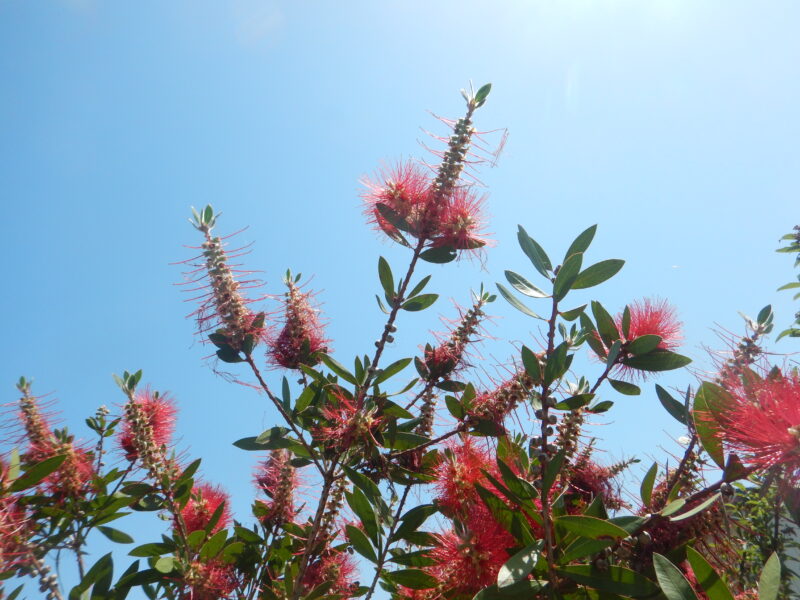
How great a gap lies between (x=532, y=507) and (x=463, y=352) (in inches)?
33.0

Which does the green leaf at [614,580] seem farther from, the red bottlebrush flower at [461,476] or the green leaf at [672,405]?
the green leaf at [672,405]

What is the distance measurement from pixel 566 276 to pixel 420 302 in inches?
30.1

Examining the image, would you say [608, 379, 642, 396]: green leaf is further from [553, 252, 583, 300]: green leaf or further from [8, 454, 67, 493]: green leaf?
[8, 454, 67, 493]: green leaf

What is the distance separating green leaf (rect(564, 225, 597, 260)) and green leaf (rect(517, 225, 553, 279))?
70mm

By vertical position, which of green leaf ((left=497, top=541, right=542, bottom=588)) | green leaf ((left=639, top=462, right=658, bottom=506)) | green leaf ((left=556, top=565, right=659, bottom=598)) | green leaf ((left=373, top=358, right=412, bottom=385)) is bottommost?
green leaf ((left=556, top=565, right=659, bottom=598))

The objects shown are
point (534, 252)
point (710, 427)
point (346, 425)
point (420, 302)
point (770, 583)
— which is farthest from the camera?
point (420, 302)

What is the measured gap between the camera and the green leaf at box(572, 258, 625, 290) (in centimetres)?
179

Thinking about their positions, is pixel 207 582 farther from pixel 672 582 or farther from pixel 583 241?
pixel 583 241

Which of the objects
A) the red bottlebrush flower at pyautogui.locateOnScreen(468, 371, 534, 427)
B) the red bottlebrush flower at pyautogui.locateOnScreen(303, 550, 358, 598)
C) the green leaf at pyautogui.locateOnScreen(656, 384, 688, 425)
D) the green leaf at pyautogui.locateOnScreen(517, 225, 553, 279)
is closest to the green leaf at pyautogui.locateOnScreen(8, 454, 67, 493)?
the red bottlebrush flower at pyautogui.locateOnScreen(303, 550, 358, 598)

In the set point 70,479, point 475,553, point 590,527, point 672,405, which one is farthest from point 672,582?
point 70,479

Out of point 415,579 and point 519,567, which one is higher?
point 415,579

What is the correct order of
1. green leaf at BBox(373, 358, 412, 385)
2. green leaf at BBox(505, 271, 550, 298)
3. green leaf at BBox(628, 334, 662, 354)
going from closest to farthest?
green leaf at BBox(628, 334, 662, 354), green leaf at BBox(505, 271, 550, 298), green leaf at BBox(373, 358, 412, 385)

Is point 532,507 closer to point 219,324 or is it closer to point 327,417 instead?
point 327,417

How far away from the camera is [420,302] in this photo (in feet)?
7.60
